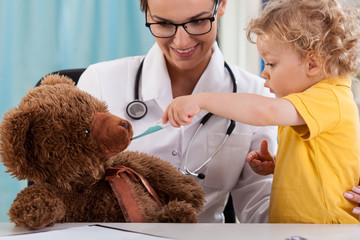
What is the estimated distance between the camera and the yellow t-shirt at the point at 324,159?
81cm

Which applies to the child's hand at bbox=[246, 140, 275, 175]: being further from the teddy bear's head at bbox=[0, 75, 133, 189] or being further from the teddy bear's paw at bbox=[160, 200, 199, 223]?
the teddy bear's head at bbox=[0, 75, 133, 189]

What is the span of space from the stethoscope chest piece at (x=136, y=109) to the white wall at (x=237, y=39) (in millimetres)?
1250

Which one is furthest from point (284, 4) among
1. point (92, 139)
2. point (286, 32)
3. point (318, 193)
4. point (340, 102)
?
point (92, 139)

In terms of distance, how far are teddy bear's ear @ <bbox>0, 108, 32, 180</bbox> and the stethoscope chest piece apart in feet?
1.53

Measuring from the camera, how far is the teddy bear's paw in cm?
74

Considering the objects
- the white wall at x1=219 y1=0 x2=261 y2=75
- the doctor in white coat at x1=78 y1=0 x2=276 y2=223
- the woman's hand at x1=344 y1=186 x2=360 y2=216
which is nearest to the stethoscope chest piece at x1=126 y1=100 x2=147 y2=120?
the doctor in white coat at x1=78 y1=0 x2=276 y2=223

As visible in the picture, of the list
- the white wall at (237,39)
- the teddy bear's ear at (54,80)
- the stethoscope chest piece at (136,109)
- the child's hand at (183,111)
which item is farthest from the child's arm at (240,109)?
the white wall at (237,39)

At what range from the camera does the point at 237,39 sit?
7.62 ft

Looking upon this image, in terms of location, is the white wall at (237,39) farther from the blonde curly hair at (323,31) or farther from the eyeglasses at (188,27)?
the blonde curly hair at (323,31)

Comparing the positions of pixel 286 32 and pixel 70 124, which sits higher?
pixel 286 32

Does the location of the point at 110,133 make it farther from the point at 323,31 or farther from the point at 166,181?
the point at 323,31

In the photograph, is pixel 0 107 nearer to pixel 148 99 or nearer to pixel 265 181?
pixel 148 99

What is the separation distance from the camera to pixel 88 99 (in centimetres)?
75

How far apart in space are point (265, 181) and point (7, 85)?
1.29m
